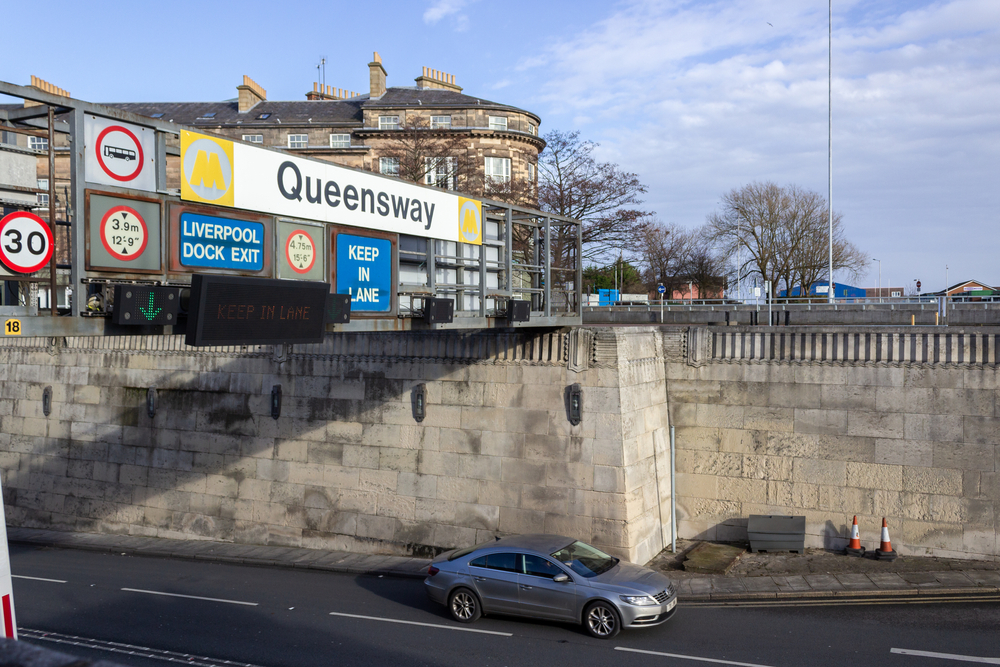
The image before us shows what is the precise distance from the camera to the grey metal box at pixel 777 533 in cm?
1606

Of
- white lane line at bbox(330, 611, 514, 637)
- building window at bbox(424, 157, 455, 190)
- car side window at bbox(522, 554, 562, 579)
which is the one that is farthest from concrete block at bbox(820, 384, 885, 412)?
building window at bbox(424, 157, 455, 190)

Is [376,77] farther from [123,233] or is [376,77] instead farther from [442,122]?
[123,233]

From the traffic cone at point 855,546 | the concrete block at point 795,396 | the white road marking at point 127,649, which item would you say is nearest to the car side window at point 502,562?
the white road marking at point 127,649

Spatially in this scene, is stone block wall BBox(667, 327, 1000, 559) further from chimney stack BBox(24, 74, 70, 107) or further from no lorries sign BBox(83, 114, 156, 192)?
chimney stack BBox(24, 74, 70, 107)

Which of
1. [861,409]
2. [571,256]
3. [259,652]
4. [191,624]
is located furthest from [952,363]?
[571,256]

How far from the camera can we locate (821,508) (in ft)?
53.7

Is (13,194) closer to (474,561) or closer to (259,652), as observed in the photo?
(259,652)

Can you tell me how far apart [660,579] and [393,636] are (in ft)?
15.0

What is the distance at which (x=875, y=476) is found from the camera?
16.0 m

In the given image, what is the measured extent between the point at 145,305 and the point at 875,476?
14432 millimetres

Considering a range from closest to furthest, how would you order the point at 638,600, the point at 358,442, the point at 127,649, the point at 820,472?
the point at 638,600, the point at 127,649, the point at 820,472, the point at 358,442

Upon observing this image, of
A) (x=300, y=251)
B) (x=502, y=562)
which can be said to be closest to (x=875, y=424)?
(x=502, y=562)

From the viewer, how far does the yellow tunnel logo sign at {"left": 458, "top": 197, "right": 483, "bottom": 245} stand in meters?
14.5

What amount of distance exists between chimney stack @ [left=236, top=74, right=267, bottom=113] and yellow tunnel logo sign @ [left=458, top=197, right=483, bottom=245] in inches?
1827
